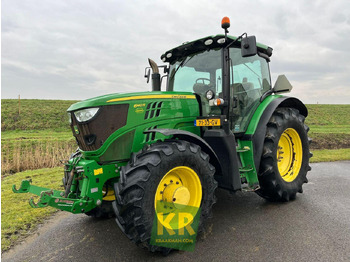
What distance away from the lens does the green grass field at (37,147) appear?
395 centimetres

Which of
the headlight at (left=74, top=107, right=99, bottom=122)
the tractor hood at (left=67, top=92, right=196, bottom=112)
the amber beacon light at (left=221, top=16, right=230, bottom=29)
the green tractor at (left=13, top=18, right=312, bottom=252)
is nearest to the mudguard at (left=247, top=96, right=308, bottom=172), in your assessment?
the green tractor at (left=13, top=18, right=312, bottom=252)

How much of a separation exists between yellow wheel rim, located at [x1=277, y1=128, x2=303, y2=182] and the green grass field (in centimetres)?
415

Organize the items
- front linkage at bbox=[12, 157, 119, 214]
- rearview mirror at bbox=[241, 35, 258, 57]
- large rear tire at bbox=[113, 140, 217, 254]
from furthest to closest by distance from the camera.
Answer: rearview mirror at bbox=[241, 35, 258, 57] → front linkage at bbox=[12, 157, 119, 214] → large rear tire at bbox=[113, 140, 217, 254]

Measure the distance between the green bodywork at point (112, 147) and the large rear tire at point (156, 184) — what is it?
335 mm

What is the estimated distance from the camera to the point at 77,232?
11.0ft

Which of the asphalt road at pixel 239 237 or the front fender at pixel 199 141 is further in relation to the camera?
the front fender at pixel 199 141

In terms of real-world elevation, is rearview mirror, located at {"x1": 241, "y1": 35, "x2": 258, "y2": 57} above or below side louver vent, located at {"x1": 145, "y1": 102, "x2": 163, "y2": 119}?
above

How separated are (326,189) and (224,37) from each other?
3.65m

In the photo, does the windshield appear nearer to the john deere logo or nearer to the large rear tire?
the large rear tire

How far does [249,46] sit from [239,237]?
2.36 m

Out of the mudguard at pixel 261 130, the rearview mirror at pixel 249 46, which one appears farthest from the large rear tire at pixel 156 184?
the rearview mirror at pixel 249 46

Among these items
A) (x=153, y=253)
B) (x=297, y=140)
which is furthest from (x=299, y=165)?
(x=153, y=253)

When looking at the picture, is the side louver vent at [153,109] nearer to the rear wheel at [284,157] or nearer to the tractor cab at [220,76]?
the tractor cab at [220,76]

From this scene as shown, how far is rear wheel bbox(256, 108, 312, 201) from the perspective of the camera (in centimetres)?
379
